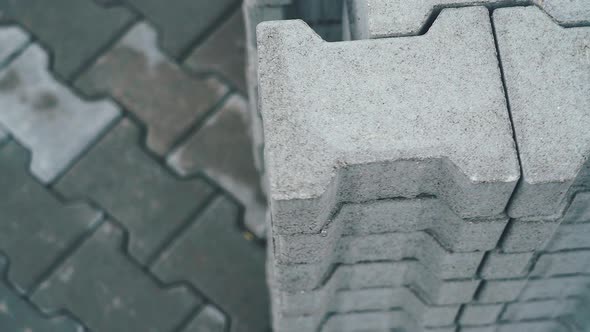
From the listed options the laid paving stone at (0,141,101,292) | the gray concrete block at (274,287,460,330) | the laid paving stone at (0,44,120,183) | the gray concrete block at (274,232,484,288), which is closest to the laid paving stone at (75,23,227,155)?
the laid paving stone at (0,44,120,183)

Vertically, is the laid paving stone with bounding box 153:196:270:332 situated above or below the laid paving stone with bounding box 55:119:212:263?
below

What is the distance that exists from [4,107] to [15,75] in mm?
196

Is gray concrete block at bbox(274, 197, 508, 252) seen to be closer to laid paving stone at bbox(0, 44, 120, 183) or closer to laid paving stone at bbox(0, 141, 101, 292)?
laid paving stone at bbox(0, 141, 101, 292)

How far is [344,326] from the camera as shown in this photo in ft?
7.32

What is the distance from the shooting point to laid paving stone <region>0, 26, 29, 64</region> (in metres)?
3.46

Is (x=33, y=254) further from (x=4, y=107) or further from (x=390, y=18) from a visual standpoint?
(x=390, y=18)

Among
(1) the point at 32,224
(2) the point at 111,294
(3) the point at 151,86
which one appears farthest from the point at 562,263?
(1) the point at 32,224

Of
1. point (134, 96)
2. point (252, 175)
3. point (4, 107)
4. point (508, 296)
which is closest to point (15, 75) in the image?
point (4, 107)

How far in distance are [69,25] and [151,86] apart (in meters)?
0.63

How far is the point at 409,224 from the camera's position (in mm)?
1632

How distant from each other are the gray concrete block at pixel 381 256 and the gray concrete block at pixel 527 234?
0.29 ft

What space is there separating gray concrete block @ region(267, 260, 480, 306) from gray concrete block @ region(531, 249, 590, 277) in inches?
7.8

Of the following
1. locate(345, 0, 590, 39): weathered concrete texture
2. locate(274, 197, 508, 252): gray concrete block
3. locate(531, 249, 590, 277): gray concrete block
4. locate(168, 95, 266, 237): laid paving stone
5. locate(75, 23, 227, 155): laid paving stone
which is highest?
locate(345, 0, 590, 39): weathered concrete texture

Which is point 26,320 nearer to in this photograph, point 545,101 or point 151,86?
A: point 151,86
